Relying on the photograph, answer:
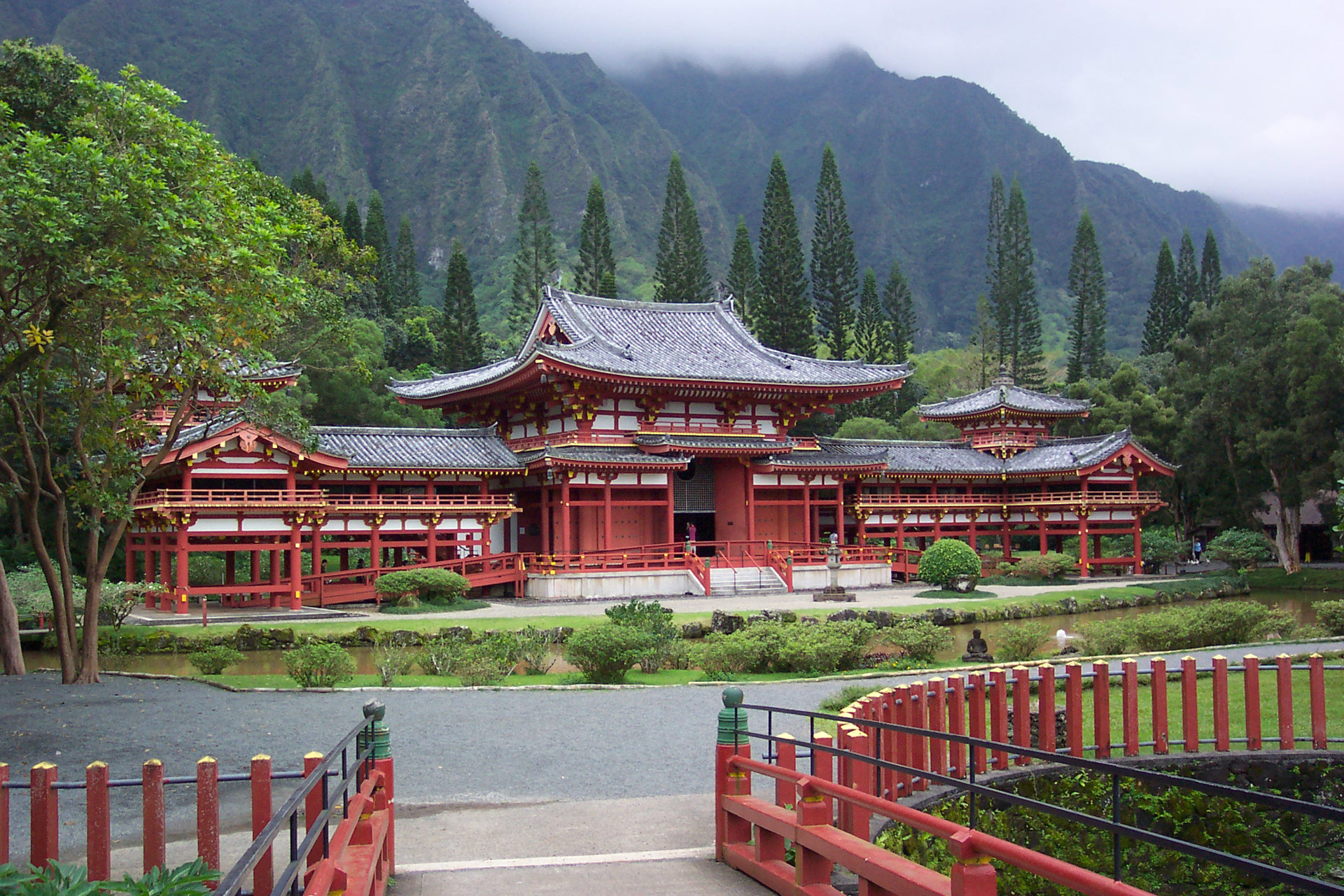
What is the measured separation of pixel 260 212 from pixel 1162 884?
13527 millimetres

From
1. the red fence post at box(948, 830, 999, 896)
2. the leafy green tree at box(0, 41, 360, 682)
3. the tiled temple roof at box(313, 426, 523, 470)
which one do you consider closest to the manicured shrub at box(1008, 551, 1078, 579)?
the tiled temple roof at box(313, 426, 523, 470)

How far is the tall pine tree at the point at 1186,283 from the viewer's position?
66.9 meters

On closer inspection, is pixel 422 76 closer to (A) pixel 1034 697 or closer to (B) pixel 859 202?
(B) pixel 859 202

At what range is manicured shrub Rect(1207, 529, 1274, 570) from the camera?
125ft

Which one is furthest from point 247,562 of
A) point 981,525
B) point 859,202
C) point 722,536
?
point 859,202

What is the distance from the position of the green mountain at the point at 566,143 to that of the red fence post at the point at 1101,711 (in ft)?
287

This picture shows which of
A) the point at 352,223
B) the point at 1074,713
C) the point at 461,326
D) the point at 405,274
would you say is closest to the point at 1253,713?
the point at 1074,713

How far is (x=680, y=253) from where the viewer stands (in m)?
60.1

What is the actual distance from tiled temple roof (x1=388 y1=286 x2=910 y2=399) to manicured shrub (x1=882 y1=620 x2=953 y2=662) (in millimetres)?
15768

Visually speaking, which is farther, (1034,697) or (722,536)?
(722,536)

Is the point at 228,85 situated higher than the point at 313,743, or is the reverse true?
the point at 228,85

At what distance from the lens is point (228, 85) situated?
12006cm

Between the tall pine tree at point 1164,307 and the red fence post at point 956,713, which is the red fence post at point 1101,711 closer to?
the red fence post at point 956,713

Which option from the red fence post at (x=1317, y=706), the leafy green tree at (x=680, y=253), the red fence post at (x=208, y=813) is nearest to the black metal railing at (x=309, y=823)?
the red fence post at (x=208, y=813)
